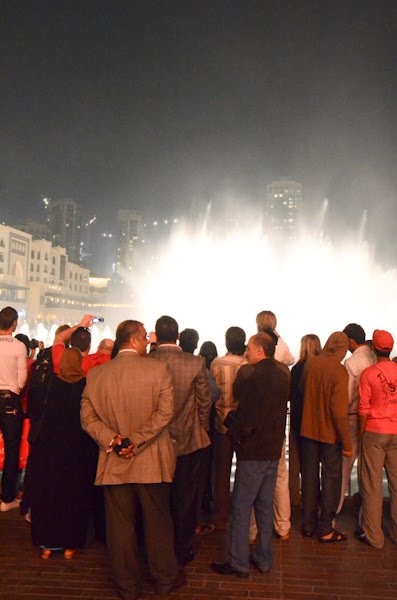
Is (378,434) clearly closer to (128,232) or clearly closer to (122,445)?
(122,445)

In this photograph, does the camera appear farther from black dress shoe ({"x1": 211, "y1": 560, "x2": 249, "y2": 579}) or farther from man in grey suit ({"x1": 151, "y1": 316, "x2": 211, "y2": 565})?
black dress shoe ({"x1": 211, "y1": 560, "x2": 249, "y2": 579})

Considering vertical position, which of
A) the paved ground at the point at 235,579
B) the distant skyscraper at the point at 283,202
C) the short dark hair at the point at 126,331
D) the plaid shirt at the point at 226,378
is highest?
the distant skyscraper at the point at 283,202

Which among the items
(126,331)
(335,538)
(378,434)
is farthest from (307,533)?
(126,331)

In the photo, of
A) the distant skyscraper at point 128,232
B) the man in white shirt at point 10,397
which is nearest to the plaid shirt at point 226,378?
the man in white shirt at point 10,397

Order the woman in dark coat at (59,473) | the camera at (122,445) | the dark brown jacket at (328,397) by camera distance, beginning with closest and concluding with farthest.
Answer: the camera at (122,445), the woman in dark coat at (59,473), the dark brown jacket at (328,397)

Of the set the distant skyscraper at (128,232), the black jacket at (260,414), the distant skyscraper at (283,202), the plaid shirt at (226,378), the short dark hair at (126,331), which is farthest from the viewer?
the distant skyscraper at (128,232)

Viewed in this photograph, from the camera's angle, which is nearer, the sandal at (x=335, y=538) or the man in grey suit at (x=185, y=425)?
the man in grey suit at (x=185, y=425)

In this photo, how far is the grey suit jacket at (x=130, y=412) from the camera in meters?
4.98

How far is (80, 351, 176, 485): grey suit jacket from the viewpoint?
16.3 ft

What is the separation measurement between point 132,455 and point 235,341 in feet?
8.01

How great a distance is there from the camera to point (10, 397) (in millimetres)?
7383

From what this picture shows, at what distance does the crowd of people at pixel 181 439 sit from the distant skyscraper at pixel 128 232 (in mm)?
190431

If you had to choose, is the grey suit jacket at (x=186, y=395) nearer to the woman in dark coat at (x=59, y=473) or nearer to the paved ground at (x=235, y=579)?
the woman in dark coat at (x=59, y=473)

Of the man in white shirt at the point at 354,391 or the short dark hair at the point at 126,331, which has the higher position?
the short dark hair at the point at 126,331
